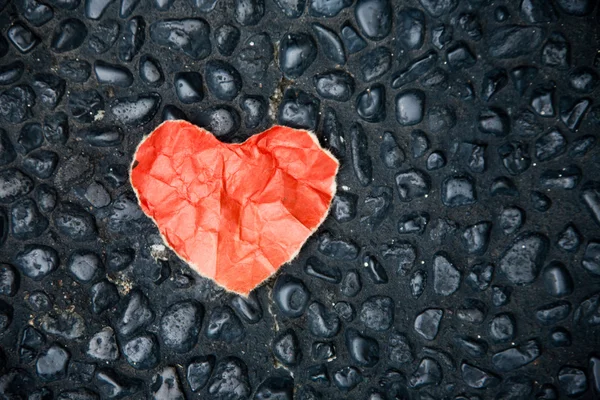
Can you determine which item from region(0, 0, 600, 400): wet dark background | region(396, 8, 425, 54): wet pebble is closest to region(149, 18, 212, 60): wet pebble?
region(0, 0, 600, 400): wet dark background

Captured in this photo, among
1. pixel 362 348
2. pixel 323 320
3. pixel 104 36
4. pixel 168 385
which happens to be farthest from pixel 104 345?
pixel 104 36

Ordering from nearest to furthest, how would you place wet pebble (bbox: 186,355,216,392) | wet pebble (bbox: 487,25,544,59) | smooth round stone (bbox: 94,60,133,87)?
wet pebble (bbox: 487,25,544,59)
smooth round stone (bbox: 94,60,133,87)
wet pebble (bbox: 186,355,216,392)

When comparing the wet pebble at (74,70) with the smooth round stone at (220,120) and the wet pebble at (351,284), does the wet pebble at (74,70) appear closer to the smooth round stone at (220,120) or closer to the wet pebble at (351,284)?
the smooth round stone at (220,120)

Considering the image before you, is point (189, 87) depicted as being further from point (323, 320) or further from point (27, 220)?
point (323, 320)

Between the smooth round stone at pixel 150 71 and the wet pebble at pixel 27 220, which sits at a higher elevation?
the smooth round stone at pixel 150 71

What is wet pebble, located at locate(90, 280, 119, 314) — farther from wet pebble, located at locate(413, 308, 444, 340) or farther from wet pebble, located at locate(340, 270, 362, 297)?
wet pebble, located at locate(413, 308, 444, 340)

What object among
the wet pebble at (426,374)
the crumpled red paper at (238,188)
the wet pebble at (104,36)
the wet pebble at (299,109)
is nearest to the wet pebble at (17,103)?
the wet pebble at (104,36)

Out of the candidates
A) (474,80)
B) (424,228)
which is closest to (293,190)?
(424,228)
